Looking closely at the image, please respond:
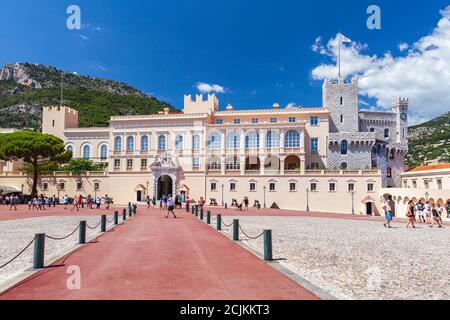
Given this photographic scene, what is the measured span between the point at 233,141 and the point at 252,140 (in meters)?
3.15

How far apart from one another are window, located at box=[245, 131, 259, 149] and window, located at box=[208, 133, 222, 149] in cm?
455

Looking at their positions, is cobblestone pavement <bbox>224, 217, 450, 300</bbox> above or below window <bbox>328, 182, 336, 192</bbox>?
below

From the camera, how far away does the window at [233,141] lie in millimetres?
56312

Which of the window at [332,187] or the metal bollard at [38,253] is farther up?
the window at [332,187]

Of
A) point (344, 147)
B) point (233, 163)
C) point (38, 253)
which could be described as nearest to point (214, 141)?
point (233, 163)

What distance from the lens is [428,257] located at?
42.0 ft

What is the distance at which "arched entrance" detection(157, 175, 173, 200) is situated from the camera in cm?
5823

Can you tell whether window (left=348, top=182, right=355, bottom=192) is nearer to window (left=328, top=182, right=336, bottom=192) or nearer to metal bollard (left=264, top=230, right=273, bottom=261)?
window (left=328, top=182, right=336, bottom=192)

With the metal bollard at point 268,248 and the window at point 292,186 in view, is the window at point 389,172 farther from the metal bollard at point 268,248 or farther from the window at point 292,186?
the metal bollard at point 268,248

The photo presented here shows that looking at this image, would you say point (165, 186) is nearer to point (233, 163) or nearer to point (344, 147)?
point (233, 163)

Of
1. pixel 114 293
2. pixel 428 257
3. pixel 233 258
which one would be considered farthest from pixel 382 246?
pixel 114 293

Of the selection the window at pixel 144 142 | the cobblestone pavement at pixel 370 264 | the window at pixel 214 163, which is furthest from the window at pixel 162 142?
the cobblestone pavement at pixel 370 264

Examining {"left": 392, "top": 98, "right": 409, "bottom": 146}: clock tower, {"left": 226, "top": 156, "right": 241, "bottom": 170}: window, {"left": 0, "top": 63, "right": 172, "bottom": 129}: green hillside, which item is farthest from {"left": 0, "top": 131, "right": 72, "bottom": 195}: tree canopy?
{"left": 392, "top": 98, "right": 409, "bottom": 146}: clock tower
